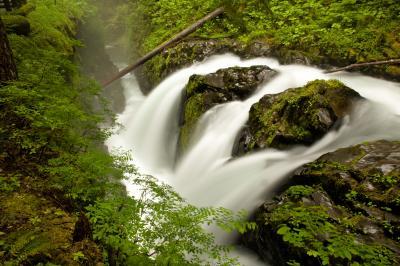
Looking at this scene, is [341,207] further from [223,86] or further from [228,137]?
[223,86]

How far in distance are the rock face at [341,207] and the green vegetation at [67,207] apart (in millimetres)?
610

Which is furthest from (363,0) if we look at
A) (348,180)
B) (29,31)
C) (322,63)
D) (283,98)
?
(29,31)

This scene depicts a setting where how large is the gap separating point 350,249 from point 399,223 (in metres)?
1.40

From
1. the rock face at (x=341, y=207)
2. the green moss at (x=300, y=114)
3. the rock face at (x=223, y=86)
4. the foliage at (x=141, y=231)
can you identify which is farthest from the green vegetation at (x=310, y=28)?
the foliage at (x=141, y=231)

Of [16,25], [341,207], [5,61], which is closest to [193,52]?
[16,25]

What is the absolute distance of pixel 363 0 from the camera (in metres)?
9.88

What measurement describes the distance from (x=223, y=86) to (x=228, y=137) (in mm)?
1593

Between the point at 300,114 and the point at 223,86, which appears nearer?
the point at 300,114

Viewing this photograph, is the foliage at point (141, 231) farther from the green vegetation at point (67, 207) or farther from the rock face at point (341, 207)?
the rock face at point (341, 207)

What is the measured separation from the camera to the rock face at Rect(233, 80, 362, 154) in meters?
5.87

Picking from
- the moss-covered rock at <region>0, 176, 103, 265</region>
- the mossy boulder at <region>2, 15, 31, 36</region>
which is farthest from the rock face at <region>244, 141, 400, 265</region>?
the mossy boulder at <region>2, 15, 31, 36</region>

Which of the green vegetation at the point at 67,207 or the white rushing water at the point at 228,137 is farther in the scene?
the white rushing water at the point at 228,137

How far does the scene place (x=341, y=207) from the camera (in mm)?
4105

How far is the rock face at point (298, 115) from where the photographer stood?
5.87 metres
